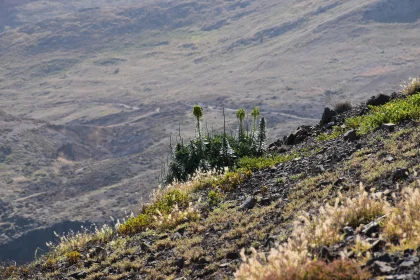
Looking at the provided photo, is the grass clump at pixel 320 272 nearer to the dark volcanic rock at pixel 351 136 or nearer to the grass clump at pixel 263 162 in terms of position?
the dark volcanic rock at pixel 351 136

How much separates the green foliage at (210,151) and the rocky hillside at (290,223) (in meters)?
1.30

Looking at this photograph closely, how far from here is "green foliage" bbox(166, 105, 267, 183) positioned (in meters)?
17.4

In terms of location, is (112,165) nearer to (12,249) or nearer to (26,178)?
(26,178)

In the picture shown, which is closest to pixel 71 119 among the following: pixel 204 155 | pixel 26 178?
pixel 26 178

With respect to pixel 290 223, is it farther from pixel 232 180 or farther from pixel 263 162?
pixel 263 162

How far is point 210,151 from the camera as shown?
17.9 m

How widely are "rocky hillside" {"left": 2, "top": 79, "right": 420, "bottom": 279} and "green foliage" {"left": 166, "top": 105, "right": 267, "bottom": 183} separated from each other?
1.30 metres

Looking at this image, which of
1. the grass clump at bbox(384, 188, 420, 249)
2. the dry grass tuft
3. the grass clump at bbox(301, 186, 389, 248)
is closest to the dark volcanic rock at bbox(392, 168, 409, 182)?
Answer: the dry grass tuft

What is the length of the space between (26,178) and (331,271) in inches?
5722

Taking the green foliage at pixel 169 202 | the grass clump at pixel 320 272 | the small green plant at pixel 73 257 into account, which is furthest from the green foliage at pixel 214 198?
the grass clump at pixel 320 272

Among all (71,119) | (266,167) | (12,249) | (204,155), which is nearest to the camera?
(266,167)

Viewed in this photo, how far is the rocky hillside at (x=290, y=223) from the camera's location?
6.80 m

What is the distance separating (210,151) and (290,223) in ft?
28.6

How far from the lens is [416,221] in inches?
273
